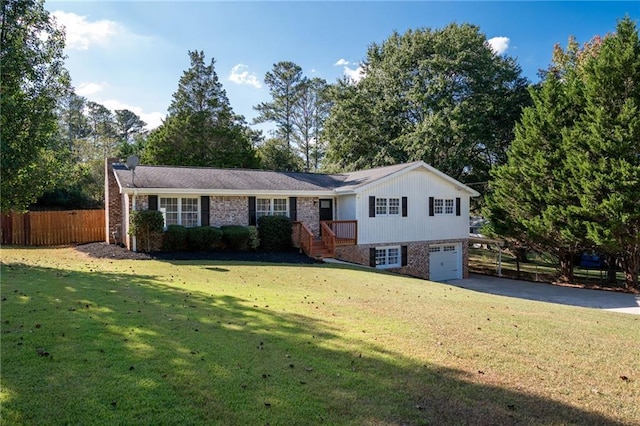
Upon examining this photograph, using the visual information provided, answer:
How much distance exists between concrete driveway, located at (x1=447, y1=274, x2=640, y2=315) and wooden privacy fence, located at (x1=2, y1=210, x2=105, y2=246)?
19577 millimetres

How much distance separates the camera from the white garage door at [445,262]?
22273 millimetres

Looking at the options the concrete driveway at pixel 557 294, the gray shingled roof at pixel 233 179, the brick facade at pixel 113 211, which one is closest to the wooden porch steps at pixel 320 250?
the gray shingled roof at pixel 233 179

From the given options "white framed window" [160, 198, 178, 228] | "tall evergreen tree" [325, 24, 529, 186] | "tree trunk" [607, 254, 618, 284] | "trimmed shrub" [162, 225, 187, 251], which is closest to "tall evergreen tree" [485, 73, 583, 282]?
"tree trunk" [607, 254, 618, 284]

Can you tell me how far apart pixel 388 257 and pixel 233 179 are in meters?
8.73

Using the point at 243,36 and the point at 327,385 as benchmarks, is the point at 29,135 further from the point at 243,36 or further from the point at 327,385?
the point at 327,385

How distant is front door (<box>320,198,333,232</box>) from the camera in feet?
69.5

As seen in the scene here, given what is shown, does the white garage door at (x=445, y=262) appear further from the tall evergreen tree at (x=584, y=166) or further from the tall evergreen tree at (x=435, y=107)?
the tall evergreen tree at (x=435, y=107)

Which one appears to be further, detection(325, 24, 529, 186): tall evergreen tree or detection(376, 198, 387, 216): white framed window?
detection(325, 24, 529, 186): tall evergreen tree

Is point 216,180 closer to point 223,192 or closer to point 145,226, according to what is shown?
point 223,192

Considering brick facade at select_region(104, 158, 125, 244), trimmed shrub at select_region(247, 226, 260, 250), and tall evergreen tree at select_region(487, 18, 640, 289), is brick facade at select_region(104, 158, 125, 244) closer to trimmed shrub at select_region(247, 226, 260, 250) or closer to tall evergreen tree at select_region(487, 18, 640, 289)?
trimmed shrub at select_region(247, 226, 260, 250)

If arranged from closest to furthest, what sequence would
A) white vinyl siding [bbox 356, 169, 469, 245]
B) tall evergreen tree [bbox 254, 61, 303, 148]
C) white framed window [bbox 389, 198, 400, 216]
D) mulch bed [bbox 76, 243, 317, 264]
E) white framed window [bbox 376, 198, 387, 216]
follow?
1. mulch bed [bbox 76, 243, 317, 264]
2. white vinyl siding [bbox 356, 169, 469, 245]
3. white framed window [bbox 376, 198, 387, 216]
4. white framed window [bbox 389, 198, 400, 216]
5. tall evergreen tree [bbox 254, 61, 303, 148]

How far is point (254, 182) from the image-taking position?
66.7ft

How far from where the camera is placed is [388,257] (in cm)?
2102

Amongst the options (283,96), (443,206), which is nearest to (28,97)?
(443,206)
